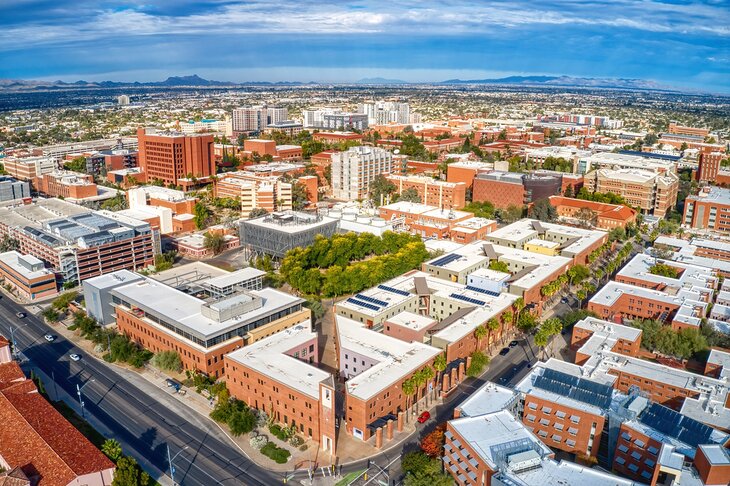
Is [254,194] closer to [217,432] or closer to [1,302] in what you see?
[1,302]

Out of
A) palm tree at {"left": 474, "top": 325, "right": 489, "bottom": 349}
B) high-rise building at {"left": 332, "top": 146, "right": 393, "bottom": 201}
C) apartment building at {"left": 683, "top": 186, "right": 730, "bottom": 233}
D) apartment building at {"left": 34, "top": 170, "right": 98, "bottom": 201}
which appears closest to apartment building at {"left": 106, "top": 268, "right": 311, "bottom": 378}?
palm tree at {"left": 474, "top": 325, "right": 489, "bottom": 349}

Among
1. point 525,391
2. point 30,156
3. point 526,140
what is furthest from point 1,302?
point 526,140

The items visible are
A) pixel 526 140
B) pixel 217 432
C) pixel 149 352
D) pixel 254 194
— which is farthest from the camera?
pixel 526 140

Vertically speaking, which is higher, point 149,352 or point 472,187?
point 472,187

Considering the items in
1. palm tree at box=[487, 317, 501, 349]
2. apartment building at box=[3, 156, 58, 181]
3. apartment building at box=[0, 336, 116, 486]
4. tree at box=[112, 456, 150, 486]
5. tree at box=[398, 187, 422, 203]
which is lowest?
tree at box=[112, 456, 150, 486]

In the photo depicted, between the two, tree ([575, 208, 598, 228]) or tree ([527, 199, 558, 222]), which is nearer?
tree ([575, 208, 598, 228])

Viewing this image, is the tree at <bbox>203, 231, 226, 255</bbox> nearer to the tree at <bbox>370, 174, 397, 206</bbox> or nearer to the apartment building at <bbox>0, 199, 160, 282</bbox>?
the apartment building at <bbox>0, 199, 160, 282</bbox>

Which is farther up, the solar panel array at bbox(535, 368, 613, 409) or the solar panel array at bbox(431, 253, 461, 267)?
the solar panel array at bbox(431, 253, 461, 267)
